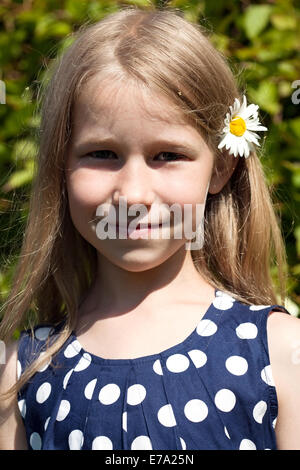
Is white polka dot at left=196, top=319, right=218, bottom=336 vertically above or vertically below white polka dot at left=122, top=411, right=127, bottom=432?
above

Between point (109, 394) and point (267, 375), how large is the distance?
344 millimetres

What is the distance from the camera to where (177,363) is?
1.66 m

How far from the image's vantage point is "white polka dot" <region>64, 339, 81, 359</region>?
178 centimetres

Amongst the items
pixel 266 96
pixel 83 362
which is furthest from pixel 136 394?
pixel 266 96

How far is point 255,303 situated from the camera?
1873mm

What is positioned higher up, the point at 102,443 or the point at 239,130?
the point at 239,130

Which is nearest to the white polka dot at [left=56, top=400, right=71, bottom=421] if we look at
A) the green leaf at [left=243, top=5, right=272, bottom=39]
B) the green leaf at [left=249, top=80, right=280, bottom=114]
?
the green leaf at [left=249, top=80, right=280, bottom=114]

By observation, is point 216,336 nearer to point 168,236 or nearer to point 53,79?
point 168,236

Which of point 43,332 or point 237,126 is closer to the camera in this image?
point 237,126

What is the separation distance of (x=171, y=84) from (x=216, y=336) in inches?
22.2

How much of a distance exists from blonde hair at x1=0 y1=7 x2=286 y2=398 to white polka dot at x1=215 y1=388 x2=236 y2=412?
0.99 feet

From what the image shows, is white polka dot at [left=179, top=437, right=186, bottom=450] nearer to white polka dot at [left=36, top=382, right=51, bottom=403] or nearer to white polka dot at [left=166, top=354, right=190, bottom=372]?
white polka dot at [left=166, top=354, right=190, bottom=372]

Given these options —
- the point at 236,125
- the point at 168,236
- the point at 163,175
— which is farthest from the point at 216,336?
the point at 236,125

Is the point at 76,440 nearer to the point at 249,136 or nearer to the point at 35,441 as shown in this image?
the point at 35,441
